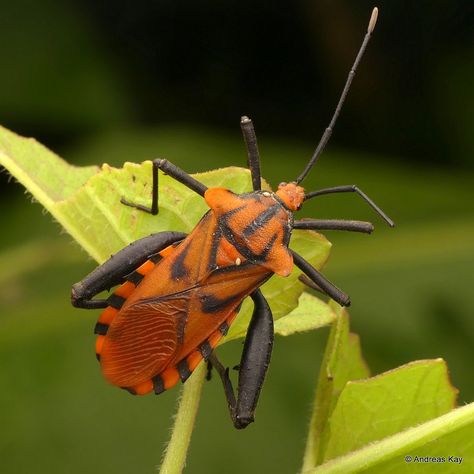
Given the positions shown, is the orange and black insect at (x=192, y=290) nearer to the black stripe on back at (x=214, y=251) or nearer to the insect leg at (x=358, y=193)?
the black stripe on back at (x=214, y=251)

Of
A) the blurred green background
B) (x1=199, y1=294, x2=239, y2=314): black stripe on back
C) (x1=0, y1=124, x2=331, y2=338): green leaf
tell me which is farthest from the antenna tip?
the blurred green background

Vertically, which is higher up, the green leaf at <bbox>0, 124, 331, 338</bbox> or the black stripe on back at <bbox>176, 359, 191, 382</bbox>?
the green leaf at <bbox>0, 124, 331, 338</bbox>

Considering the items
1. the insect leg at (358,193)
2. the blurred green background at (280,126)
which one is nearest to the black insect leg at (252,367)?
the insect leg at (358,193)

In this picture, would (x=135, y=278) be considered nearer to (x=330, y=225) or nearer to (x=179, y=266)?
(x=179, y=266)

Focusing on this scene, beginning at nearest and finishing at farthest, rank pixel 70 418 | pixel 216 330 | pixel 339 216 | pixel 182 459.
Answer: pixel 182 459 < pixel 216 330 < pixel 70 418 < pixel 339 216

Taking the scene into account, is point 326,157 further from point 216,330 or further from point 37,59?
point 216,330

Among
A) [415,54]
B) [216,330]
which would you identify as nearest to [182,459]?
[216,330]

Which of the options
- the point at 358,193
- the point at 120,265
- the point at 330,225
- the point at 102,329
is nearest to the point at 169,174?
the point at 120,265

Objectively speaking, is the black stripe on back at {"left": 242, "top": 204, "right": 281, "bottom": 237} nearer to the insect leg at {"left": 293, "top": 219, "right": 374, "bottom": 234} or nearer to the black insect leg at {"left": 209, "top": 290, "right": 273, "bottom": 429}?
the insect leg at {"left": 293, "top": 219, "right": 374, "bottom": 234}
